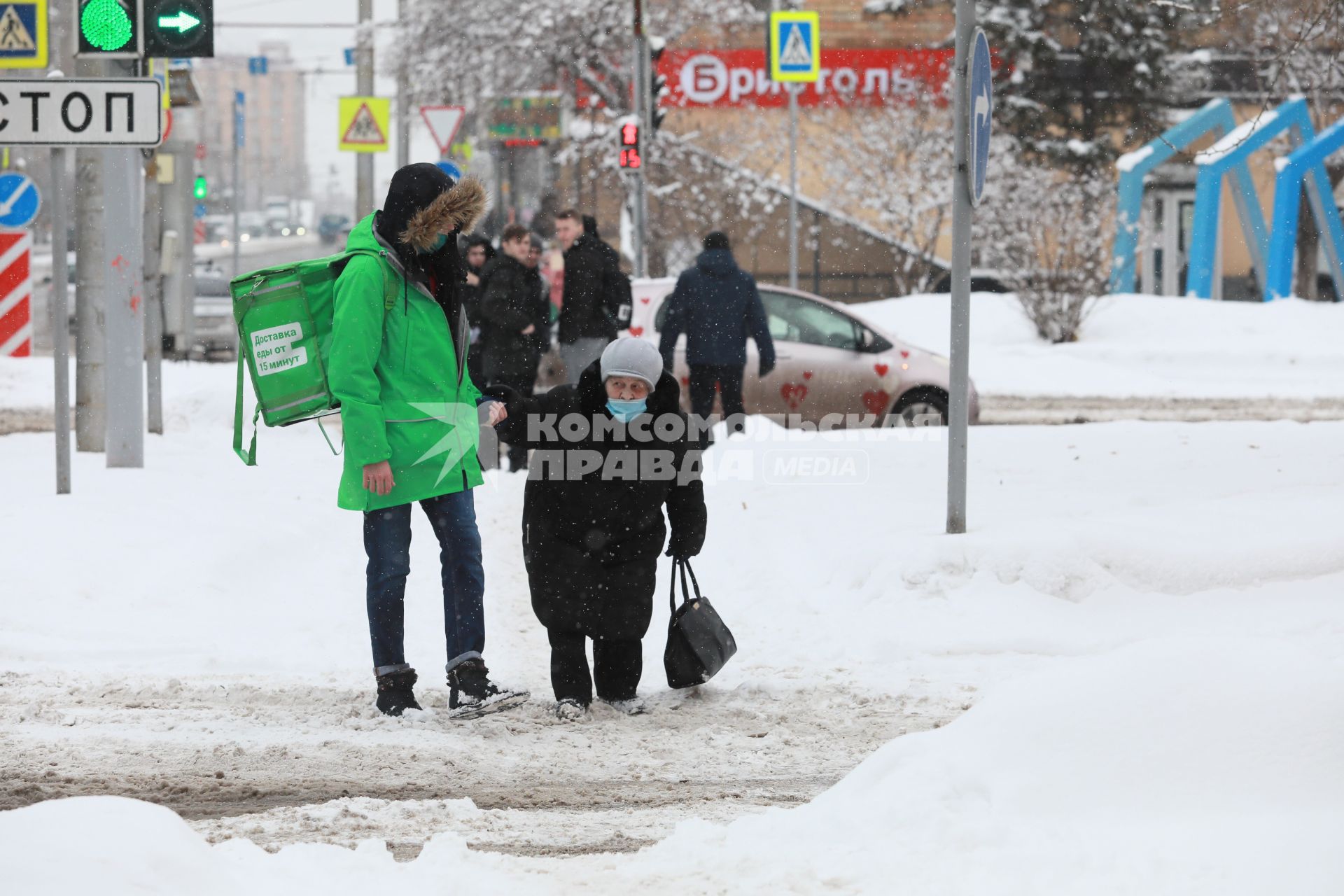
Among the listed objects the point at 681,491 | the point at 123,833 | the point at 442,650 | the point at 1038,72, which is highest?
the point at 1038,72

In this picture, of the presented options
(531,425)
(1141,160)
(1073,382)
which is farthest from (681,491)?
(1141,160)

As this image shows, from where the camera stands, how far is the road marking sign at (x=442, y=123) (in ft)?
70.9

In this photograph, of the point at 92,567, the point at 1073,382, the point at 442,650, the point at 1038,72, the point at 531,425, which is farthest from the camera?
the point at 1038,72

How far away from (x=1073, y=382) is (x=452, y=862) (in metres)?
16.5

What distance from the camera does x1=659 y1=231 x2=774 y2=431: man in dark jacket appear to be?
11969 mm

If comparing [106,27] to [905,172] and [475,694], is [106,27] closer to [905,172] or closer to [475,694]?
[475,694]

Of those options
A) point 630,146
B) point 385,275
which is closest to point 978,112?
point 385,275

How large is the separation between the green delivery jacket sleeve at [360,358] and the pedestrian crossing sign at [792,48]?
14234 mm

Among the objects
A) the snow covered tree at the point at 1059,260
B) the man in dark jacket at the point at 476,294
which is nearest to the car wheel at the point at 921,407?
the man in dark jacket at the point at 476,294

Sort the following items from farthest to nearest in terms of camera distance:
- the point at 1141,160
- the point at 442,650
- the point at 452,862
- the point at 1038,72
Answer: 1. the point at 1038,72
2. the point at 1141,160
3. the point at 442,650
4. the point at 452,862

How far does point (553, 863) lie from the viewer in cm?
406

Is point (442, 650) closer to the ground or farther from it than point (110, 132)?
closer to the ground

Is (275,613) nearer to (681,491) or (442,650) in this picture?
(442,650)

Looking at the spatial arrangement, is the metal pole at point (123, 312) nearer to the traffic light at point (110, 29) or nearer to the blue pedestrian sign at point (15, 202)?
the traffic light at point (110, 29)
